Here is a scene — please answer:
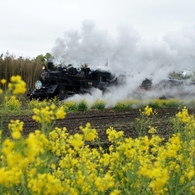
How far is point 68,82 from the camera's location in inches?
891

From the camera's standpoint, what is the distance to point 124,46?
75.0ft

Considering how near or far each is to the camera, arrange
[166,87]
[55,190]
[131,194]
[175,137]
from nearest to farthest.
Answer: [55,190] < [131,194] < [175,137] < [166,87]

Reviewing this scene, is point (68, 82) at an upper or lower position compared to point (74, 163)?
upper

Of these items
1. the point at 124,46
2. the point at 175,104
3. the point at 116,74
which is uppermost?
the point at 124,46

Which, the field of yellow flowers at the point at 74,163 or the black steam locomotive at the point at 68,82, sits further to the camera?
the black steam locomotive at the point at 68,82

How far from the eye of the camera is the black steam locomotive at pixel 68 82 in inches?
872

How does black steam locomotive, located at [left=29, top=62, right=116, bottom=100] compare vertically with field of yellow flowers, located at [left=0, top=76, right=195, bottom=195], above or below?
above

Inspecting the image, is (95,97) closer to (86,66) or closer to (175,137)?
(86,66)

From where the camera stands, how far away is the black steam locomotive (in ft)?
72.6

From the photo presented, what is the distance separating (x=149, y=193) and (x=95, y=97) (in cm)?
1931

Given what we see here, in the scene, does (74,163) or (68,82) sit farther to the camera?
(68,82)

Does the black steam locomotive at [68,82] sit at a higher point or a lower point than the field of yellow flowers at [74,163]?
higher

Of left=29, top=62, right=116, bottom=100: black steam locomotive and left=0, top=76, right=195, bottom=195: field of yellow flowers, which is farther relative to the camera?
left=29, top=62, right=116, bottom=100: black steam locomotive

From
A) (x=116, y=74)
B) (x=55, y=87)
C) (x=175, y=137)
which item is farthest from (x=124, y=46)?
(x=175, y=137)
